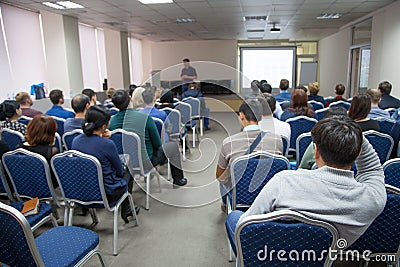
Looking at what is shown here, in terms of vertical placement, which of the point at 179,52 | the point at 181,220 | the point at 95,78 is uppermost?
the point at 179,52

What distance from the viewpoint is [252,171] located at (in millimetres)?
1969

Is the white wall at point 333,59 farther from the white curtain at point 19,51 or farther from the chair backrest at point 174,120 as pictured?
the white curtain at point 19,51

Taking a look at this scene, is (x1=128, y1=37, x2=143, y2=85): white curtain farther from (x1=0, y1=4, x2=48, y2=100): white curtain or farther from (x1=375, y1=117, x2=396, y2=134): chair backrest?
(x1=375, y1=117, x2=396, y2=134): chair backrest

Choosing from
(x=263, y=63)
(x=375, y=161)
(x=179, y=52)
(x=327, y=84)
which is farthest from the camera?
(x=179, y=52)

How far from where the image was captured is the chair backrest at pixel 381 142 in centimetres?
261

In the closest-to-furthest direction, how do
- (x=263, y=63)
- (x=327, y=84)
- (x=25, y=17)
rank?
1. (x=25, y=17)
2. (x=263, y=63)
3. (x=327, y=84)

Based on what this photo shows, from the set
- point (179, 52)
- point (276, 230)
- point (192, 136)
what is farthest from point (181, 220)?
point (179, 52)

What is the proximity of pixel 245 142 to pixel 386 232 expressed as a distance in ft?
3.44

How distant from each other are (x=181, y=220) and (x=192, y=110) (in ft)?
10.7

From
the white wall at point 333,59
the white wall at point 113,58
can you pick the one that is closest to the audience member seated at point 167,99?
the white wall at point 113,58

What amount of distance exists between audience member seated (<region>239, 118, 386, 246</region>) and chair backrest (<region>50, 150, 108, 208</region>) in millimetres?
1253

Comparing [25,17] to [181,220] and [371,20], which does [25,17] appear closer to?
[181,220]

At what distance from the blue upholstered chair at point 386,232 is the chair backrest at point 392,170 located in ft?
1.70

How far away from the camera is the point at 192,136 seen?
231 inches
